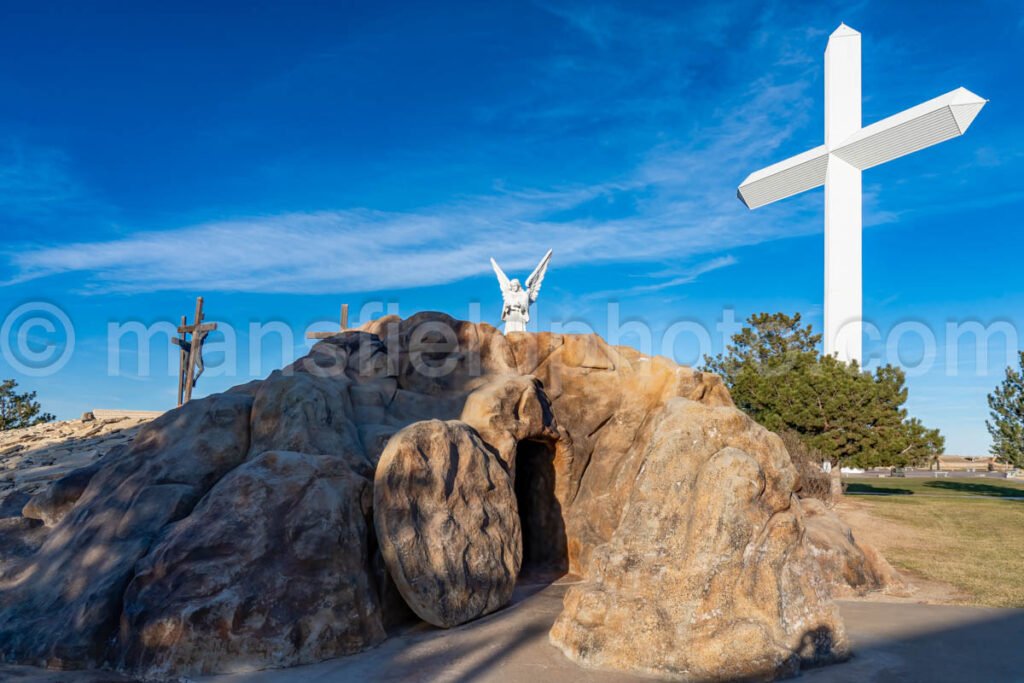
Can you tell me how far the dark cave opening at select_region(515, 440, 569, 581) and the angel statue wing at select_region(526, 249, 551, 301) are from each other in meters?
8.00

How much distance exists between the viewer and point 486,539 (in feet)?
28.5

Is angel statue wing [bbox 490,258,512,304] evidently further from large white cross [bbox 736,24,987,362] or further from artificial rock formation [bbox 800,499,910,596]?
large white cross [bbox 736,24,987,362]

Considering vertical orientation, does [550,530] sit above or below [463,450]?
below

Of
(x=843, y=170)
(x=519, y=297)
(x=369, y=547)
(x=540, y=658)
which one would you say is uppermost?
(x=843, y=170)

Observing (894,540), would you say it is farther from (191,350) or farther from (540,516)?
(191,350)

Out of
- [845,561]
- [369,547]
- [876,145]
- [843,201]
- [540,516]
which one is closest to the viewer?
[369,547]

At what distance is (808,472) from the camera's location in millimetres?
22797

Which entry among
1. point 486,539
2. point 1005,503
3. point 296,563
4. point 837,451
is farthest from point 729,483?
point 1005,503

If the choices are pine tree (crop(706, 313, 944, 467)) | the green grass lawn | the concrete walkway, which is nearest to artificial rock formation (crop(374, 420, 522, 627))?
the concrete walkway

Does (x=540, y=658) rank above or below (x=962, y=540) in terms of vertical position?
above

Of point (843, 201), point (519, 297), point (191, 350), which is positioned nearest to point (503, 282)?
point (519, 297)

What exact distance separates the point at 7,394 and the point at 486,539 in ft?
116

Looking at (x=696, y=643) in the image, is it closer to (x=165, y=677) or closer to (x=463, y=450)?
(x=463, y=450)

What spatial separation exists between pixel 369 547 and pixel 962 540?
16.1 metres
